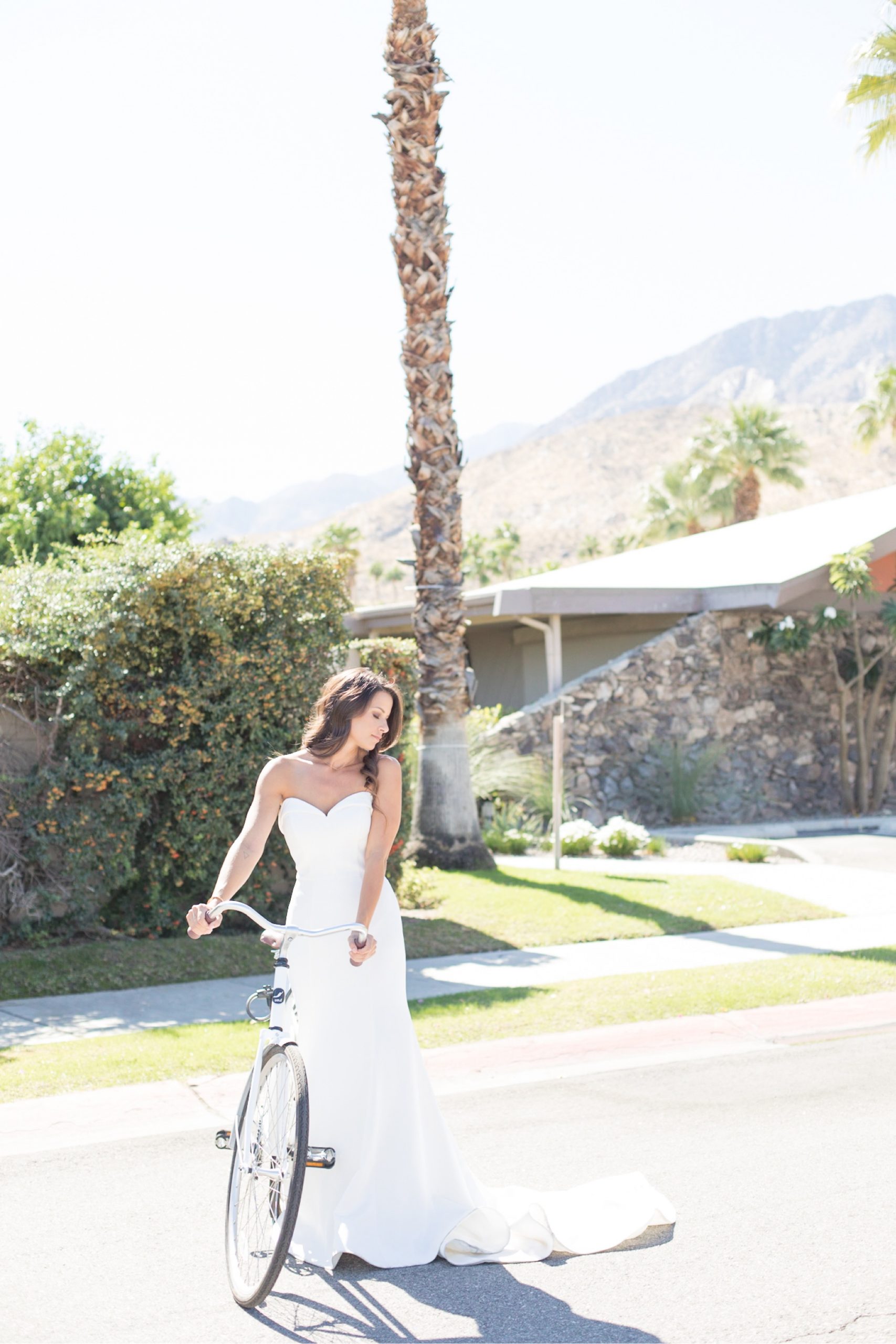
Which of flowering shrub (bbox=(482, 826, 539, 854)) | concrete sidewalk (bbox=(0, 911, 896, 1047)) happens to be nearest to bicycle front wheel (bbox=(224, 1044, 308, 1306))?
concrete sidewalk (bbox=(0, 911, 896, 1047))

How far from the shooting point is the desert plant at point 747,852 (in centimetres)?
1536

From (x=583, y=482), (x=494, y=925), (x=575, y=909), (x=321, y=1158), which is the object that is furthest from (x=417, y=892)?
(x=583, y=482)

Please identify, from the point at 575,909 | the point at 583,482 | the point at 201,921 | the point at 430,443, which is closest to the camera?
the point at 201,921

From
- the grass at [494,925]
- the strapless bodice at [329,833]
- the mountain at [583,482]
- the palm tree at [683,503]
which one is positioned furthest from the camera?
the mountain at [583,482]

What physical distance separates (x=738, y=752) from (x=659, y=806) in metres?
1.90

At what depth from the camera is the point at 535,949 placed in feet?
34.1

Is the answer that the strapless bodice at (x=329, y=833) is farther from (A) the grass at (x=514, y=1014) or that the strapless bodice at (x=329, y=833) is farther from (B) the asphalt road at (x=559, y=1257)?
(A) the grass at (x=514, y=1014)

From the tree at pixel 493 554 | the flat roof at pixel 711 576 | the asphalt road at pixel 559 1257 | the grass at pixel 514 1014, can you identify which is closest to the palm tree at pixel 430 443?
the flat roof at pixel 711 576

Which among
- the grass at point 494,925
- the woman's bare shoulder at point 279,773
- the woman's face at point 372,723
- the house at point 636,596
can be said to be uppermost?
the house at point 636,596

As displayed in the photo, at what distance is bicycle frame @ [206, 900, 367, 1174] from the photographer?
423cm

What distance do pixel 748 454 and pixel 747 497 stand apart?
1.68 metres

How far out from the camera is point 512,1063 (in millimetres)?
7191

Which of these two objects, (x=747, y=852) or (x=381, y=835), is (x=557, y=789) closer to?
(x=747, y=852)

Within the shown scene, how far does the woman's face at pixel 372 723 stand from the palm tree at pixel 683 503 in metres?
35.6
